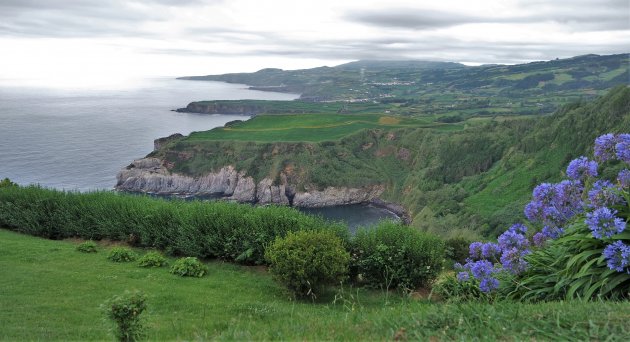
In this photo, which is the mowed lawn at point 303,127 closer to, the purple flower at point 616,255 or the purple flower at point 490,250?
the purple flower at point 490,250

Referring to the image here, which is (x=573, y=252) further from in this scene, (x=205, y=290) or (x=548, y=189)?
(x=205, y=290)

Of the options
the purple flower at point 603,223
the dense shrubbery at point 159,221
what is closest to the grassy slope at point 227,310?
the dense shrubbery at point 159,221

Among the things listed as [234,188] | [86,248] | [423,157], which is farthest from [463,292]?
[423,157]

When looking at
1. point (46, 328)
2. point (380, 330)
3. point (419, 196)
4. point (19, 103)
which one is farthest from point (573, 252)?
point (19, 103)

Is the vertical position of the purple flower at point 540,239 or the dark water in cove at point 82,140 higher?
the purple flower at point 540,239

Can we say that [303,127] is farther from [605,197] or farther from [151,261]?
[605,197]

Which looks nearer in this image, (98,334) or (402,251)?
(98,334)
